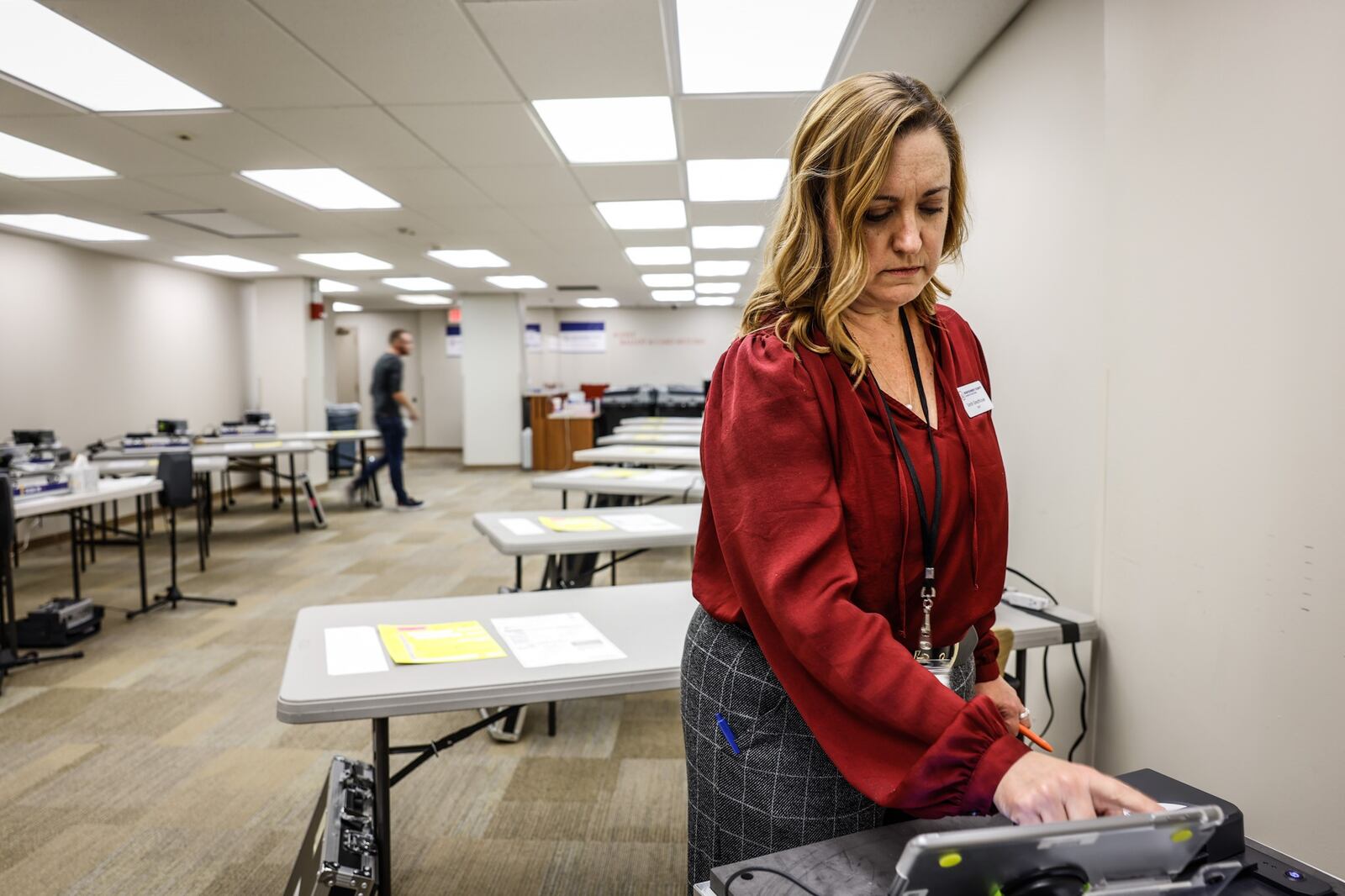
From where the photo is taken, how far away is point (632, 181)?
16.7 feet

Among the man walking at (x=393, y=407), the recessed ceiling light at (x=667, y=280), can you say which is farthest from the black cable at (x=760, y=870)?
the recessed ceiling light at (x=667, y=280)

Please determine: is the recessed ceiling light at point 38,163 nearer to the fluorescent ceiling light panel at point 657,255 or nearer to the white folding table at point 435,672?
the white folding table at point 435,672

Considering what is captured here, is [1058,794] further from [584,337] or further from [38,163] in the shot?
[584,337]

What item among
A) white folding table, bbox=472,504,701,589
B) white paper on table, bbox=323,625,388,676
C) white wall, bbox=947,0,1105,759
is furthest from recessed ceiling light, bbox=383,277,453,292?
white paper on table, bbox=323,625,388,676

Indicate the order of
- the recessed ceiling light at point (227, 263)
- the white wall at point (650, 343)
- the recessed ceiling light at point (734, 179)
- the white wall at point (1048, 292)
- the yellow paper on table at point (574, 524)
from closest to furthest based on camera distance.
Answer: the white wall at point (1048, 292) < the yellow paper on table at point (574, 524) < the recessed ceiling light at point (734, 179) < the recessed ceiling light at point (227, 263) < the white wall at point (650, 343)

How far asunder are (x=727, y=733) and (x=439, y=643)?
3.02 feet

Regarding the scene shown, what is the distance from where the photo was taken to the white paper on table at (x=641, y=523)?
294cm

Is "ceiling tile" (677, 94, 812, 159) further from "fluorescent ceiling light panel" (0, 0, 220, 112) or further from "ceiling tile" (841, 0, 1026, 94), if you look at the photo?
"fluorescent ceiling light panel" (0, 0, 220, 112)

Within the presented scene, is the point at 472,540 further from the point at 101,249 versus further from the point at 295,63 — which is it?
the point at 101,249

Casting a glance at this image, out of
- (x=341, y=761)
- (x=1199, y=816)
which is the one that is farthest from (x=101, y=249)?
(x=1199, y=816)

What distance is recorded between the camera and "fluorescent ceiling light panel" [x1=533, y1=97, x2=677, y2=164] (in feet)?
12.1

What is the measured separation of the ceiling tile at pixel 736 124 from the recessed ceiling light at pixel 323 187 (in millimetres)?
2178

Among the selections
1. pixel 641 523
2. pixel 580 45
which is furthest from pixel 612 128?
pixel 641 523

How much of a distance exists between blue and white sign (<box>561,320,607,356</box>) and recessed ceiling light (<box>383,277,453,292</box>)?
465 cm
